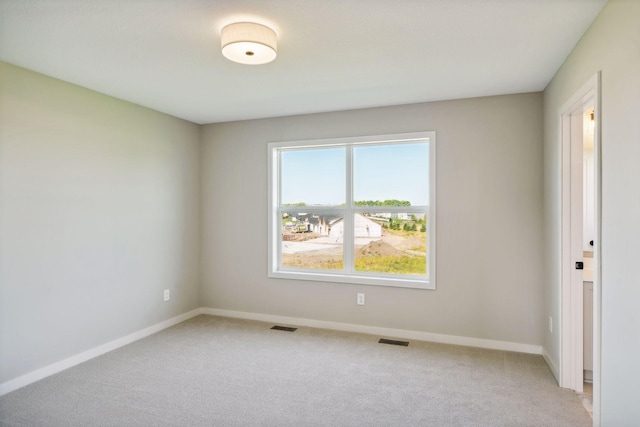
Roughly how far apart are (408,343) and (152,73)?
3367 mm

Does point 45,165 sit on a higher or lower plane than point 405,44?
lower

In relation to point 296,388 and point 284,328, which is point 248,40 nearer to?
point 296,388

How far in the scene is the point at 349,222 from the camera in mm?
4215

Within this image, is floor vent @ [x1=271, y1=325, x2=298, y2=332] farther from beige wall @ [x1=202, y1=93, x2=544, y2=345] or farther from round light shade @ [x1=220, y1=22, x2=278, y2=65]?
round light shade @ [x1=220, y1=22, x2=278, y2=65]

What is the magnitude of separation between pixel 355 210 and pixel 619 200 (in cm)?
259

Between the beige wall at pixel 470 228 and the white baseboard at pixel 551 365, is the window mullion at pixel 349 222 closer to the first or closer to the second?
the beige wall at pixel 470 228

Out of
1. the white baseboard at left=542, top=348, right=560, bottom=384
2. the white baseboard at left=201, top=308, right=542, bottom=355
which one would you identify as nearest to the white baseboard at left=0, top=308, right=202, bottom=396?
the white baseboard at left=201, top=308, right=542, bottom=355

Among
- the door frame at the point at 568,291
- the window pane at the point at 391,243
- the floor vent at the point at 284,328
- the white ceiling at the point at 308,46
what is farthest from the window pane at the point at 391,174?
the floor vent at the point at 284,328

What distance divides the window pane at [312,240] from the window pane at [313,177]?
18 centimetres

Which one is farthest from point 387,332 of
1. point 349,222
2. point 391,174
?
point 391,174

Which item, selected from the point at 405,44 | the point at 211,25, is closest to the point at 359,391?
the point at 405,44

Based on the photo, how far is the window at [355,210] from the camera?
3914 mm

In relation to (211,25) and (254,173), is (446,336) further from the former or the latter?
(211,25)

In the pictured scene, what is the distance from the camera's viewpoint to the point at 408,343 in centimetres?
370
